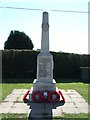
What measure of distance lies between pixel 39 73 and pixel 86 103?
2.23 meters

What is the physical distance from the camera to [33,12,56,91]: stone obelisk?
9.38m

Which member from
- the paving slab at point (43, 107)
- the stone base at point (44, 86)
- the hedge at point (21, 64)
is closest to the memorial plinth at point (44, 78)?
the stone base at point (44, 86)

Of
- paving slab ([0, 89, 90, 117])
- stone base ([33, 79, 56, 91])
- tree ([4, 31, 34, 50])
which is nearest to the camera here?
paving slab ([0, 89, 90, 117])

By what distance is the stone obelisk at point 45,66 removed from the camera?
30.8 ft

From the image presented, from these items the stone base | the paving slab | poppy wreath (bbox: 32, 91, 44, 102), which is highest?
the stone base

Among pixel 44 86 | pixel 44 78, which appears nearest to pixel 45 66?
pixel 44 78

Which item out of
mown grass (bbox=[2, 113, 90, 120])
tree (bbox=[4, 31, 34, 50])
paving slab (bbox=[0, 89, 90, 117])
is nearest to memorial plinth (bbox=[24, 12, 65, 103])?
paving slab (bbox=[0, 89, 90, 117])

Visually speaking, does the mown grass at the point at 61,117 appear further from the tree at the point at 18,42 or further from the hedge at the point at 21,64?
the tree at the point at 18,42

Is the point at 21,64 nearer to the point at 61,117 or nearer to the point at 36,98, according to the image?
the point at 36,98

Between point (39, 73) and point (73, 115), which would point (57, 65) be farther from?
point (73, 115)

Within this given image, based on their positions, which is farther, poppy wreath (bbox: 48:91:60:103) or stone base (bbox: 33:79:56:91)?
stone base (bbox: 33:79:56:91)

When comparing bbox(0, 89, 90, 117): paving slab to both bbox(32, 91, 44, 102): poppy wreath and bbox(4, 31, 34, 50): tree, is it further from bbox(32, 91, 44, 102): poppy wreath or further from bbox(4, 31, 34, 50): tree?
bbox(4, 31, 34, 50): tree

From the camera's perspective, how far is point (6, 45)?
34.2 m

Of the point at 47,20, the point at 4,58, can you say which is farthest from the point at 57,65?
the point at 47,20
